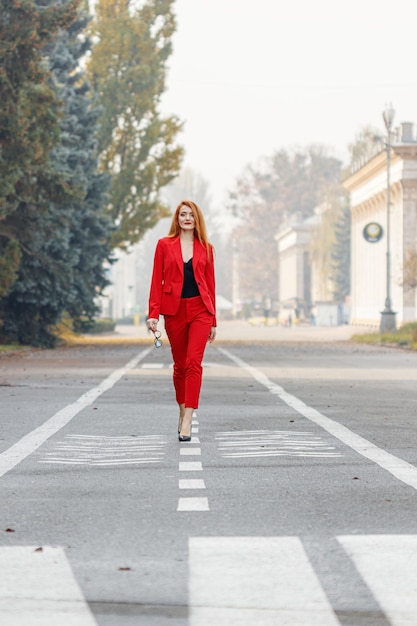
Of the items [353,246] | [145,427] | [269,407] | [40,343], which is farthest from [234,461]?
[353,246]

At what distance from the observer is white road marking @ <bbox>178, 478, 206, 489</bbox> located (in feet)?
31.6

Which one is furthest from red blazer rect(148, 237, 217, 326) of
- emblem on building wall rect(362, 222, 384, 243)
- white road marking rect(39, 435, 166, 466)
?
emblem on building wall rect(362, 222, 384, 243)

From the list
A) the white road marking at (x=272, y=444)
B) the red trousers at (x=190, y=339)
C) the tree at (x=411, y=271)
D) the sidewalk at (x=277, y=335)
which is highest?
the tree at (x=411, y=271)

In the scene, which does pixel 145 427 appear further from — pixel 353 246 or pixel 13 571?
pixel 353 246

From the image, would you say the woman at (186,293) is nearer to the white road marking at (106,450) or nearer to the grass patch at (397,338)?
the white road marking at (106,450)

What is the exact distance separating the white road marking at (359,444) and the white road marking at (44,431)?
238 centimetres

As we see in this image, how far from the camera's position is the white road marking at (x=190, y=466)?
35.0 feet

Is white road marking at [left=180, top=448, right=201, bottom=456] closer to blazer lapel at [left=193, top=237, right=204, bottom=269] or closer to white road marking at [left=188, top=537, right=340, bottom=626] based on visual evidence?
blazer lapel at [left=193, top=237, right=204, bottom=269]

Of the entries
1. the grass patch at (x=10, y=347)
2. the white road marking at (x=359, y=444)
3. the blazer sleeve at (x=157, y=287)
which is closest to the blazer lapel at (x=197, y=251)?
the blazer sleeve at (x=157, y=287)

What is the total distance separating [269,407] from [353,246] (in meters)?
104

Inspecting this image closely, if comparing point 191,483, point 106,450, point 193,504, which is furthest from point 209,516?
point 106,450

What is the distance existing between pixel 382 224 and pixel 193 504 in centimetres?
9555

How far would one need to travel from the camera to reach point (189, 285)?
13.2 meters

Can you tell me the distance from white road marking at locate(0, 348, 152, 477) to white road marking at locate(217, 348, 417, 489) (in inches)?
93.6
